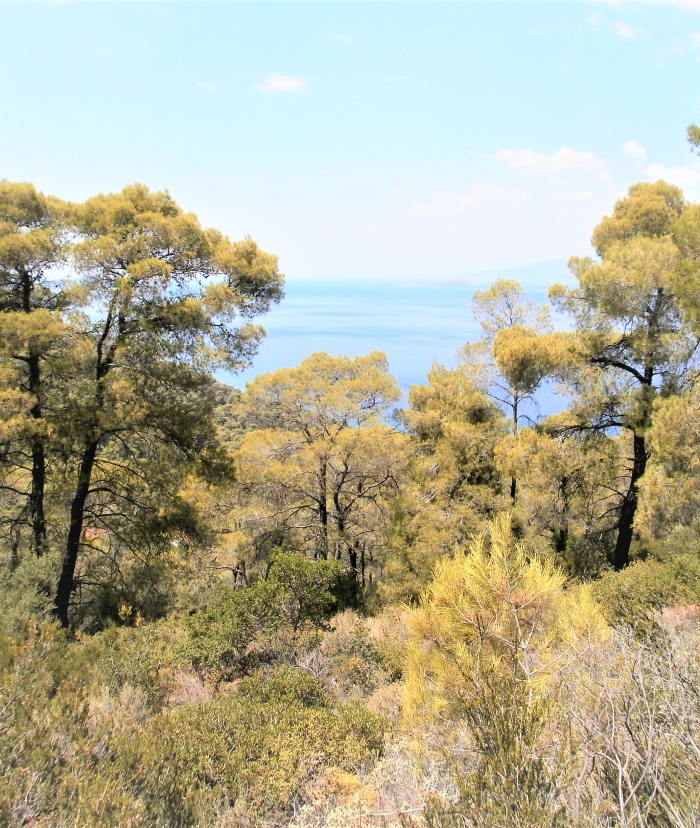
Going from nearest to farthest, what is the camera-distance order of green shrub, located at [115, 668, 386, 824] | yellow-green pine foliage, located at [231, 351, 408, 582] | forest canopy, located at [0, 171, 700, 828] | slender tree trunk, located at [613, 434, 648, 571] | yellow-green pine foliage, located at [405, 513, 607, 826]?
yellow-green pine foliage, located at [405, 513, 607, 826], forest canopy, located at [0, 171, 700, 828], green shrub, located at [115, 668, 386, 824], slender tree trunk, located at [613, 434, 648, 571], yellow-green pine foliage, located at [231, 351, 408, 582]

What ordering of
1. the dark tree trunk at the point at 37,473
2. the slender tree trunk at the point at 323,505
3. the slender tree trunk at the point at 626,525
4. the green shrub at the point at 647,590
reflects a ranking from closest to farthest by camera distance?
the green shrub at the point at 647,590 → the dark tree trunk at the point at 37,473 → the slender tree trunk at the point at 626,525 → the slender tree trunk at the point at 323,505

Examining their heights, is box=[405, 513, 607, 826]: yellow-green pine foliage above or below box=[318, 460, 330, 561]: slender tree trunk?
above

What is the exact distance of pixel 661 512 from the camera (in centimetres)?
746

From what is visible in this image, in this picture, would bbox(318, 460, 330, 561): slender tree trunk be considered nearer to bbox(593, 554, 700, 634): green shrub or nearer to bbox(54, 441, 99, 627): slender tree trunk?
bbox(54, 441, 99, 627): slender tree trunk

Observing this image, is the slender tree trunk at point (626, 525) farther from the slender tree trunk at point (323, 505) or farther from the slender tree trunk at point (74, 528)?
the slender tree trunk at point (74, 528)

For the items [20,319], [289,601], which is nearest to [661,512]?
[289,601]

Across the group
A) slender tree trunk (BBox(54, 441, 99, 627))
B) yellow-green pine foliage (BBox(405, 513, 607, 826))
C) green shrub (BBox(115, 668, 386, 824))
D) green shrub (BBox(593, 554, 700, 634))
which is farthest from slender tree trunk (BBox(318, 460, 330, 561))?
yellow-green pine foliage (BBox(405, 513, 607, 826))

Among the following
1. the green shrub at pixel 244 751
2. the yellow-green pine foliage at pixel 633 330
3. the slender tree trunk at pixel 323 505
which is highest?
the yellow-green pine foliage at pixel 633 330

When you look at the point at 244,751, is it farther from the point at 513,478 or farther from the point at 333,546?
the point at 513,478

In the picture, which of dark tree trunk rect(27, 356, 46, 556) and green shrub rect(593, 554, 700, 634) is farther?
dark tree trunk rect(27, 356, 46, 556)

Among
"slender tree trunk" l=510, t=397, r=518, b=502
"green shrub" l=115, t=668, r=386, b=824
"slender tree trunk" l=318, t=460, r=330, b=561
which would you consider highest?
"slender tree trunk" l=510, t=397, r=518, b=502

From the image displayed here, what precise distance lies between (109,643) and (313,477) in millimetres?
5726

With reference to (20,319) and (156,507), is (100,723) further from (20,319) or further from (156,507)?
(20,319)

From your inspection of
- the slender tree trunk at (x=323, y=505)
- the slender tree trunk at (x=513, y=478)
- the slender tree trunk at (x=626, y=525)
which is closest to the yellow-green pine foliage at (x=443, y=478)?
the slender tree trunk at (x=513, y=478)
